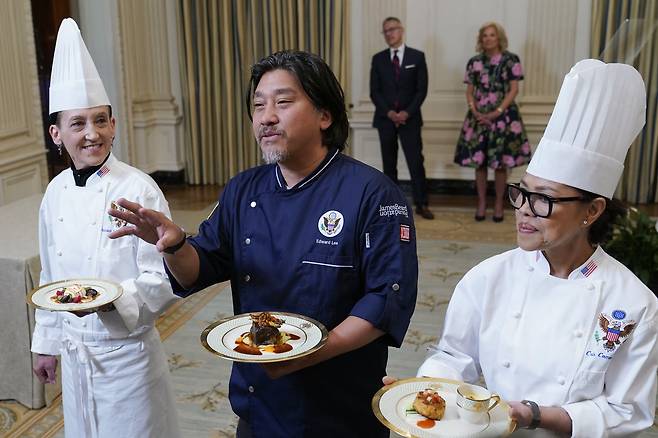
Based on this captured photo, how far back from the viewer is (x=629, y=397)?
128 cm

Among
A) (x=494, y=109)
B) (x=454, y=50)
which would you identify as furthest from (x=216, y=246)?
(x=454, y=50)

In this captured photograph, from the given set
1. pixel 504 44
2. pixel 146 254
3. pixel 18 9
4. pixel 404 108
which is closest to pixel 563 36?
pixel 504 44

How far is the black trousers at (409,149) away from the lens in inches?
229

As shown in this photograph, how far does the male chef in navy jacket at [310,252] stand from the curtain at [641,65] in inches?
185

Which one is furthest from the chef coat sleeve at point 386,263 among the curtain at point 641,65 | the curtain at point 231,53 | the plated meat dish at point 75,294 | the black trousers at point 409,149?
the curtain at point 231,53

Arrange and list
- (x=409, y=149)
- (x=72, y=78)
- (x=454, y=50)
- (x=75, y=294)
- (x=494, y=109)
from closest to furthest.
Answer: (x=75, y=294) < (x=72, y=78) < (x=494, y=109) < (x=409, y=149) < (x=454, y=50)

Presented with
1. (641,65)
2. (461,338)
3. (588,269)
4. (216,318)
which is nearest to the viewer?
(588,269)

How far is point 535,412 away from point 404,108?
184 inches

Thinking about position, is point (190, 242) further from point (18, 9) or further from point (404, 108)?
point (404, 108)

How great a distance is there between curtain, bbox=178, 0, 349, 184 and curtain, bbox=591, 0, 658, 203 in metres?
→ 2.17

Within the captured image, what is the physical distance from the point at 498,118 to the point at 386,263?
434cm

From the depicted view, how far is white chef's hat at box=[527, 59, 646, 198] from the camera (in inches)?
51.1

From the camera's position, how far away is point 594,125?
4.31ft

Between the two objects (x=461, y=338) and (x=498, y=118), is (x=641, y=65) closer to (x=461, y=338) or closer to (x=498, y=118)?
(x=498, y=118)
